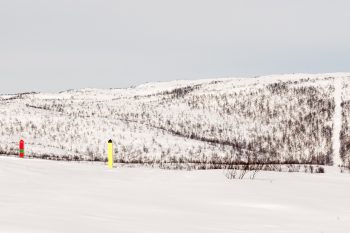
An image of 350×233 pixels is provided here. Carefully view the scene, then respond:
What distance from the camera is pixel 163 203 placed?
7699 millimetres

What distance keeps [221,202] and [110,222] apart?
109 inches

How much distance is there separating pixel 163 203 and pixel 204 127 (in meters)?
34.0

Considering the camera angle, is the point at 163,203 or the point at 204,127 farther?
the point at 204,127

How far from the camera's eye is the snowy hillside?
28859mm

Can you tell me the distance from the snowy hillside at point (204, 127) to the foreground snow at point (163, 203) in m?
10.9

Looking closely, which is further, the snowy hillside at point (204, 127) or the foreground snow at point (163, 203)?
the snowy hillside at point (204, 127)

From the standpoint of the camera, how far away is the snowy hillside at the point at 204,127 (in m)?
28.9

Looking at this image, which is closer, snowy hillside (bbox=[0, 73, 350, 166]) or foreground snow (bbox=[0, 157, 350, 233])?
foreground snow (bbox=[0, 157, 350, 233])

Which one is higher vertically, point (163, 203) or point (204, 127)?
point (204, 127)

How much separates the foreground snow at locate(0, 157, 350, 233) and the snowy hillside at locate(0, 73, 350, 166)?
428 inches

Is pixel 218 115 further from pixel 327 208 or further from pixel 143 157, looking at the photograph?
pixel 327 208

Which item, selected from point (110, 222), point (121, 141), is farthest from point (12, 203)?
point (121, 141)

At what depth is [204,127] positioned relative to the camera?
137ft

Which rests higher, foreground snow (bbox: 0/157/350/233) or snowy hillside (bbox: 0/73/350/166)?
snowy hillside (bbox: 0/73/350/166)
